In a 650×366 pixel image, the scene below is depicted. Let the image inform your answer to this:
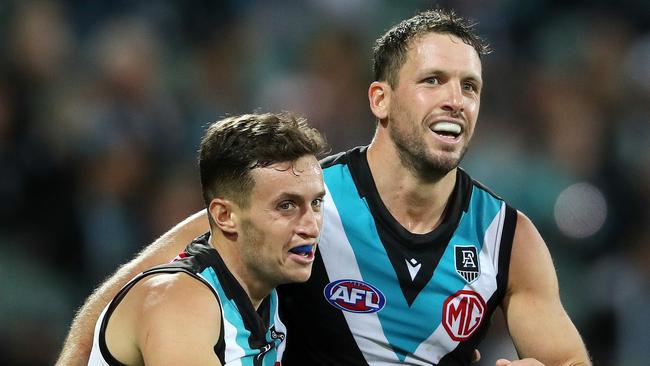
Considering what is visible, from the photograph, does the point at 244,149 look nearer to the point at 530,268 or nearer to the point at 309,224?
the point at 309,224

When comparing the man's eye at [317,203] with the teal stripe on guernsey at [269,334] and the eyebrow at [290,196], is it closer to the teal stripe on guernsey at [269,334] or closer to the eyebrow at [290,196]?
the eyebrow at [290,196]

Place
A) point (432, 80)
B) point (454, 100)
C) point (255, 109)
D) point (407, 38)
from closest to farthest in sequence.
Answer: point (454, 100)
point (432, 80)
point (407, 38)
point (255, 109)

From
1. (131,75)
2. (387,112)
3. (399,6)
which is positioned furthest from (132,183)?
(387,112)

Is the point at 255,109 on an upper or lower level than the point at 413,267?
upper

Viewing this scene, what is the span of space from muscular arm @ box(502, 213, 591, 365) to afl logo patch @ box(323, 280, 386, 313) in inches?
21.5

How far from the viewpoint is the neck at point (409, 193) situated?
4.57 m

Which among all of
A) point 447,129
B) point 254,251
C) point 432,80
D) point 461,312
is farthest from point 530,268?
point 254,251

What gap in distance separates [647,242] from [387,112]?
13.6 feet

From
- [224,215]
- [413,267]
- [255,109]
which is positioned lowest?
[413,267]

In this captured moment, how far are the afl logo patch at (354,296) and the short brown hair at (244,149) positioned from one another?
2.48 feet

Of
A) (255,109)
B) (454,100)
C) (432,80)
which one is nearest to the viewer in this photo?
(454,100)

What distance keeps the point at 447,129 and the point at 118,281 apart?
1472 mm

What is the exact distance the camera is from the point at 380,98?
4.64m

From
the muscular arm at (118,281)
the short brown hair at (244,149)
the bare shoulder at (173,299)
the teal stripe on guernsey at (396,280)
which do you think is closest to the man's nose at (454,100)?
the teal stripe on guernsey at (396,280)
